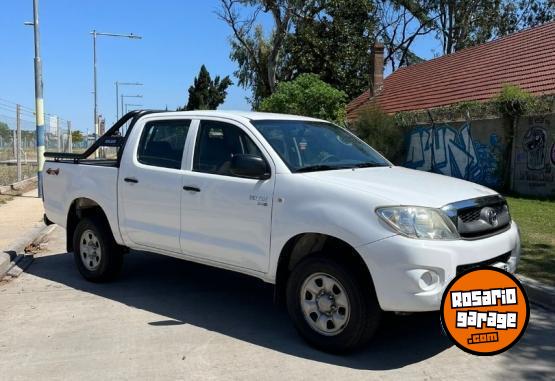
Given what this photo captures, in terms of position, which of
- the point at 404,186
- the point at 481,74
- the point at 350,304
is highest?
the point at 481,74

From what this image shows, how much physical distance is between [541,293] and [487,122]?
1107cm

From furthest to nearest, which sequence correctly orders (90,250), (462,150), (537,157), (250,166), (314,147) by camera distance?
(462,150) < (537,157) < (90,250) < (314,147) < (250,166)

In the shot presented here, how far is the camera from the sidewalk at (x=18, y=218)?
30.6 ft

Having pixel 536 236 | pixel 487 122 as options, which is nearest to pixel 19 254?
pixel 536 236

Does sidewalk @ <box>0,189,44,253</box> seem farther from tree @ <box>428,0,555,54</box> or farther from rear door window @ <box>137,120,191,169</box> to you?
tree @ <box>428,0,555,54</box>

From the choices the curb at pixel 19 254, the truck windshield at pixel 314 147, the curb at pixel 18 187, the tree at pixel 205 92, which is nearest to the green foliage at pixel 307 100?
the curb at pixel 18 187

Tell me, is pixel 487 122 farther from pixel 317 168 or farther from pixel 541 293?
pixel 317 168

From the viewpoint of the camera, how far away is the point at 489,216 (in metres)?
4.50

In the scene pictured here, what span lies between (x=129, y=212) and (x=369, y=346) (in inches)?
113

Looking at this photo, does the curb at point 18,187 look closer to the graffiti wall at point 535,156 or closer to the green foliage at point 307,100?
the green foliage at point 307,100

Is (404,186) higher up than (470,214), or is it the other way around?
(404,186)

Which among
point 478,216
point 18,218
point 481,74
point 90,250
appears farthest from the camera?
point 481,74

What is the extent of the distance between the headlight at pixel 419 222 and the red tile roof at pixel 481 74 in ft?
42.6

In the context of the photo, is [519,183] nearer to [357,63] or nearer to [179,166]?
[179,166]
